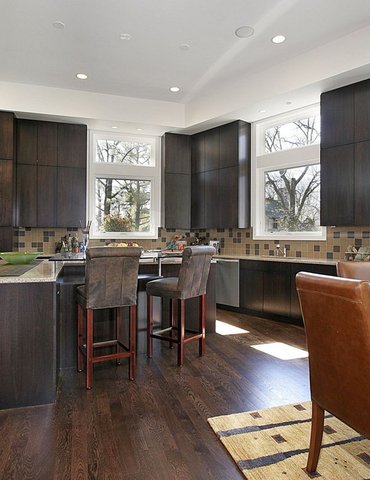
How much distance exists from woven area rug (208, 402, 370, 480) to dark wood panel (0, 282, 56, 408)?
1184mm

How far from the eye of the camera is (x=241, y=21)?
12.0 feet

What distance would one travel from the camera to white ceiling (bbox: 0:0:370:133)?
3510 millimetres

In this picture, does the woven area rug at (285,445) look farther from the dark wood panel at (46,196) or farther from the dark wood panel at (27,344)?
the dark wood panel at (46,196)

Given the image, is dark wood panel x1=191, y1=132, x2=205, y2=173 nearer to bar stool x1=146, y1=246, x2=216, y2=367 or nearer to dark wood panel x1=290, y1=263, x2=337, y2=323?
dark wood panel x1=290, y1=263, x2=337, y2=323

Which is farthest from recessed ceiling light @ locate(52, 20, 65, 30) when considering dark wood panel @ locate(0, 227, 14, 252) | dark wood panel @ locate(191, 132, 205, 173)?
dark wood panel @ locate(191, 132, 205, 173)

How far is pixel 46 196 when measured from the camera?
5711 millimetres

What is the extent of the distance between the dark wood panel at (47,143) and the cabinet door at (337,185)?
402 centimetres

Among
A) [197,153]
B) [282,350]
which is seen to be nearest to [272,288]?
[282,350]

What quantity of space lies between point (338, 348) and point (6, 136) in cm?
528

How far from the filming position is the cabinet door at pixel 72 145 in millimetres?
5781

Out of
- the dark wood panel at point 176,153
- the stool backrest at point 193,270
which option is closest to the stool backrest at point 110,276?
the stool backrest at point 193,270

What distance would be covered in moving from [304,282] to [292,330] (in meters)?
3.26

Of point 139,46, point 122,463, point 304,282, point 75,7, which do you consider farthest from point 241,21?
point 122,463

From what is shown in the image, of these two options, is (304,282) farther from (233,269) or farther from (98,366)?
(233,269)
